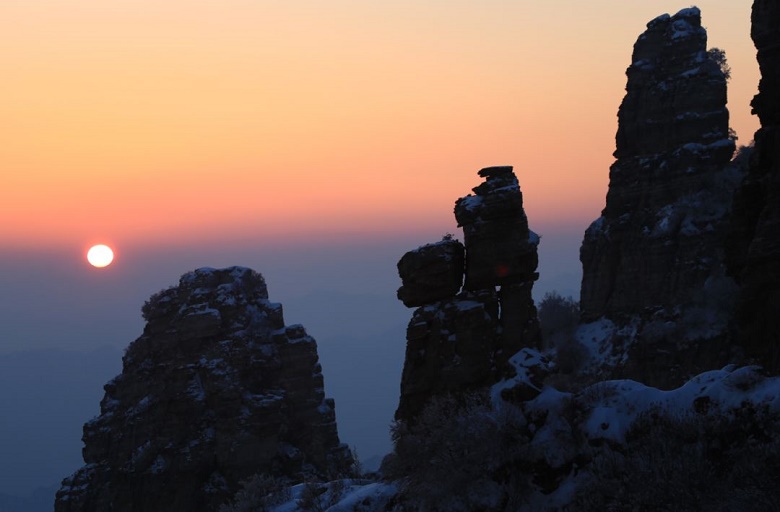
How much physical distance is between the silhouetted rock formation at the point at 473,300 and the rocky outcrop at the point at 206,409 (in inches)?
2070

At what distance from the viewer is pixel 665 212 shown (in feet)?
379

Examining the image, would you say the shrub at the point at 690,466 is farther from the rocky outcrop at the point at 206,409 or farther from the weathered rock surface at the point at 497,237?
the rocky outcrop at the point at 206,409

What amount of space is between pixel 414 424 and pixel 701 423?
20.4 metres

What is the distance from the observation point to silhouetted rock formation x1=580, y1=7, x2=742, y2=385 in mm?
103938

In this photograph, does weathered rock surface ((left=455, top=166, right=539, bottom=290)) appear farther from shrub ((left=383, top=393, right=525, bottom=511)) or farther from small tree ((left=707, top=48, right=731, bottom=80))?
small tree ((left=707, top=48, right=731, bottom=80))

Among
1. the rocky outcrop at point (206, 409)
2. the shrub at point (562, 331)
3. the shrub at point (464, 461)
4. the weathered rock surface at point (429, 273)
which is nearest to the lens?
the shrub at point (464, 461)

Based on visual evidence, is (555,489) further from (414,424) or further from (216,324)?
(216,324)

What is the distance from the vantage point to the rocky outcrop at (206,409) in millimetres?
106750

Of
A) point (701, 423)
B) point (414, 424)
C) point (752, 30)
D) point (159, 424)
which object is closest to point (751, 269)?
point (701, 423)

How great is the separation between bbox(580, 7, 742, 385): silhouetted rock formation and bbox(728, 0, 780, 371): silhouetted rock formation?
53.6 m

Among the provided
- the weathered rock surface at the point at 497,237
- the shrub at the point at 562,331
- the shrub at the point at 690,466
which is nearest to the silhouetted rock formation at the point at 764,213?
the shrub at the point at 690,466

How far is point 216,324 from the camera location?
111 meters

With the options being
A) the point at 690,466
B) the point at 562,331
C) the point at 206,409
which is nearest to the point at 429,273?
the point at 690,466

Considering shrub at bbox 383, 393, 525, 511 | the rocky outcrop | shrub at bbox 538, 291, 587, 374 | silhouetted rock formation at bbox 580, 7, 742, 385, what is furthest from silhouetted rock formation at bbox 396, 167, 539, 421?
the rocky outcrop
